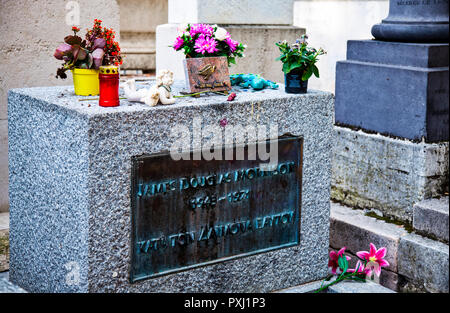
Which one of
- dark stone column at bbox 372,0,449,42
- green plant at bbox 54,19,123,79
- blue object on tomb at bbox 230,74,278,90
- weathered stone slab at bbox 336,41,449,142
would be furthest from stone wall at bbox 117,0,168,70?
green plant at bbox 54,19,123,79

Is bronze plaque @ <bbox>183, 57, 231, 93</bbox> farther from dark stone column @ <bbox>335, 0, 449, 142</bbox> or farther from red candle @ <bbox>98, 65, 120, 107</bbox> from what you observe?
dark stone column @ <bbox>335, 0, 449, 142</bbox>

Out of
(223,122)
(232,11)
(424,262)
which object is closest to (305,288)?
(424,262)

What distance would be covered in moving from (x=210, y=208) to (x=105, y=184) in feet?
2.21

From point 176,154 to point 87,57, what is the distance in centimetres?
73

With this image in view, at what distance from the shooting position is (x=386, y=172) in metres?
4.50

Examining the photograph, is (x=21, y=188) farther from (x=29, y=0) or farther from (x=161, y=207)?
(x=29, y=0)

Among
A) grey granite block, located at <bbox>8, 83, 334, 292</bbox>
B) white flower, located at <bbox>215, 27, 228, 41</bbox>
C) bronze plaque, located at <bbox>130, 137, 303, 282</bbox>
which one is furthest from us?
white flower, located at <bbox>215, 27, 228, 41</bbox>

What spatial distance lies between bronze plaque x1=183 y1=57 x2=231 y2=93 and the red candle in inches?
19.9

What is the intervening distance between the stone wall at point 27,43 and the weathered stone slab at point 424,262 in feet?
8.63

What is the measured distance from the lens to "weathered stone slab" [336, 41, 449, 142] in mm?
4289

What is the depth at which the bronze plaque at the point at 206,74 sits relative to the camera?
3646 millimetres

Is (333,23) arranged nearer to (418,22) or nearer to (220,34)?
(418,22)

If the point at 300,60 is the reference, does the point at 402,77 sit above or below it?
below

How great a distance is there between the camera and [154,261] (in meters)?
3.46
